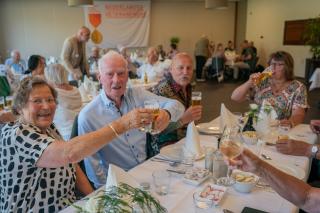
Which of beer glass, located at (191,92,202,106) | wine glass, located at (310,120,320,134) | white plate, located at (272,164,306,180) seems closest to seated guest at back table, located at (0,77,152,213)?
beer glass, located at (191,92,202,106)

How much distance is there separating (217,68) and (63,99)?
845 cm

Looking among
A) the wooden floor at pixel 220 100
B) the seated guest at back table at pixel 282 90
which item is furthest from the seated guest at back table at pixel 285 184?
the wooden floor at pixel 220 100

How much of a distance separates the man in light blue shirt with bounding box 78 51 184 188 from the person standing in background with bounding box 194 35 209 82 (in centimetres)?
947

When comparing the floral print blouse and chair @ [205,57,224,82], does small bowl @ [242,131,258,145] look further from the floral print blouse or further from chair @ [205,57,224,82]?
chair @ [205,57,224,82]

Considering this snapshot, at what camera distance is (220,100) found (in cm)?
769

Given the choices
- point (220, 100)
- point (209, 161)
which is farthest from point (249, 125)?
point (220, 100)

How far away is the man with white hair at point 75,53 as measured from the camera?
5.48 meters

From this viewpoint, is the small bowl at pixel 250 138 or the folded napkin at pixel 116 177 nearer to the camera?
the folded napkin at pixel 116 177

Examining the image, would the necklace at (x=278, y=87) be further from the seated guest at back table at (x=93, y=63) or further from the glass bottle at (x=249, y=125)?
the seated guest at back table at (x=93, y=63)

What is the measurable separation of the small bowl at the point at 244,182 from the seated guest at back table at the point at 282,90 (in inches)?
56.1

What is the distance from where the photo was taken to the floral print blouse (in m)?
2.88

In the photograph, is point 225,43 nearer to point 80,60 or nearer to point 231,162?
point 80,60

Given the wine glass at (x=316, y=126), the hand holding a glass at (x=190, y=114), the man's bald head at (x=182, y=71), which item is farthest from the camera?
the man's bald head at (x=182, y=71)

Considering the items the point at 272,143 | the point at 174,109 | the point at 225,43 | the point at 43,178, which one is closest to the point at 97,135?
the point at 43,178
